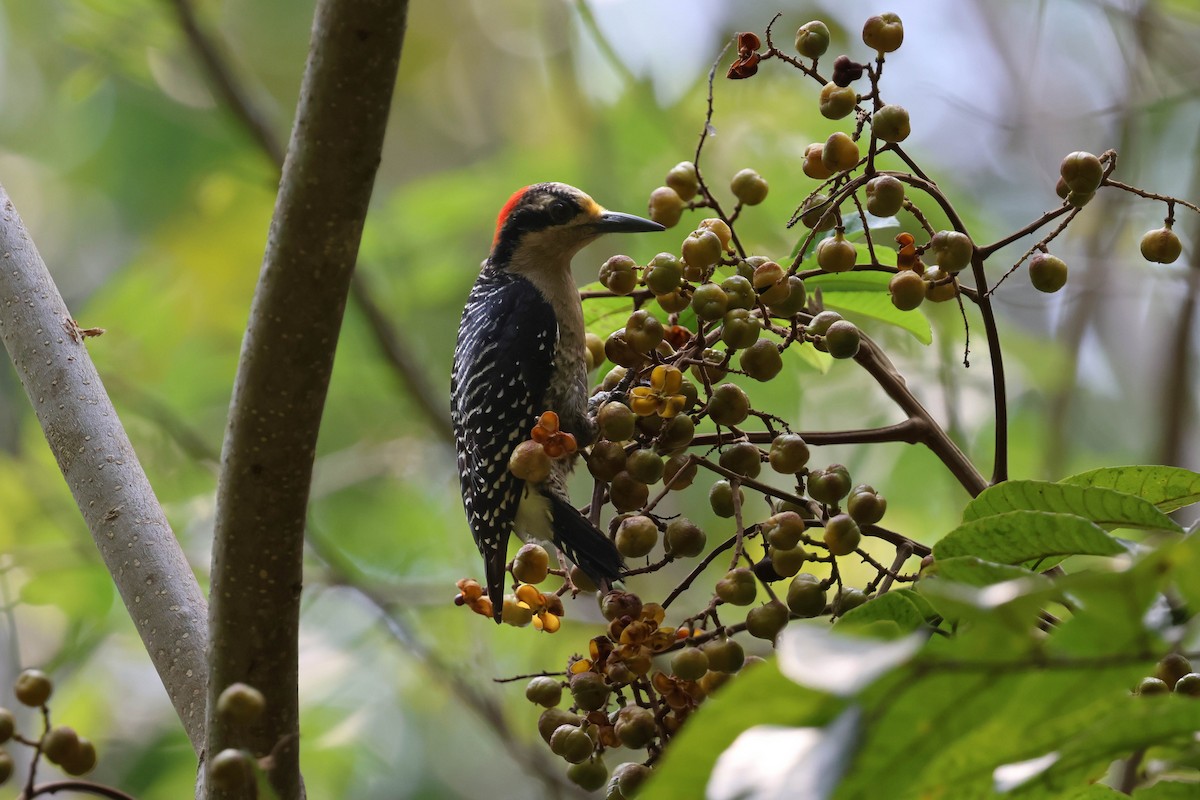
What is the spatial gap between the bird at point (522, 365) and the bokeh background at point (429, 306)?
530 mm

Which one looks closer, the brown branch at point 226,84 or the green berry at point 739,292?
the green berry at point 739,292

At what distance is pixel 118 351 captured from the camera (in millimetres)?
4277

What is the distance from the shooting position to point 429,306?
4.73m

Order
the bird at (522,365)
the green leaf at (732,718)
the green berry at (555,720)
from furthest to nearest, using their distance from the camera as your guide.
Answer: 1. the bird at (522,365)
2. the green berry at (555,720)
3. the green leaf at (732,718)

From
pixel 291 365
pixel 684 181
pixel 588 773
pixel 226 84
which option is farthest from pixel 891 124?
pixel 226 84

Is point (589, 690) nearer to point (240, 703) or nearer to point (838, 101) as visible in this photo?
point (240, 703)

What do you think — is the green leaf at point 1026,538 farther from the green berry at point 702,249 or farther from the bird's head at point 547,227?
the bird's head at point 547,227

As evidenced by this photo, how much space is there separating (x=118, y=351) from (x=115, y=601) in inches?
37.1

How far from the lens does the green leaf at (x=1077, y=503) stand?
1.17m

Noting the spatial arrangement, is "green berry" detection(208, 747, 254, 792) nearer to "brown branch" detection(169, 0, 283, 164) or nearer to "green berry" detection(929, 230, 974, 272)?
"green berry" detection(929, 230, 974, 272)

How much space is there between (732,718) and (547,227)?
230 cm

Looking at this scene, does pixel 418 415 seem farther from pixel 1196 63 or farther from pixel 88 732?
pixel 1196 63

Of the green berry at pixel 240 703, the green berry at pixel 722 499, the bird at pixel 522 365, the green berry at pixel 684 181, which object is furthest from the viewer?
the bird at pixel 522 365

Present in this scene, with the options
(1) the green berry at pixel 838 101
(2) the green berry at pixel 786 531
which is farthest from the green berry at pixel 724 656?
(1) the green berry at pixel 838 101
